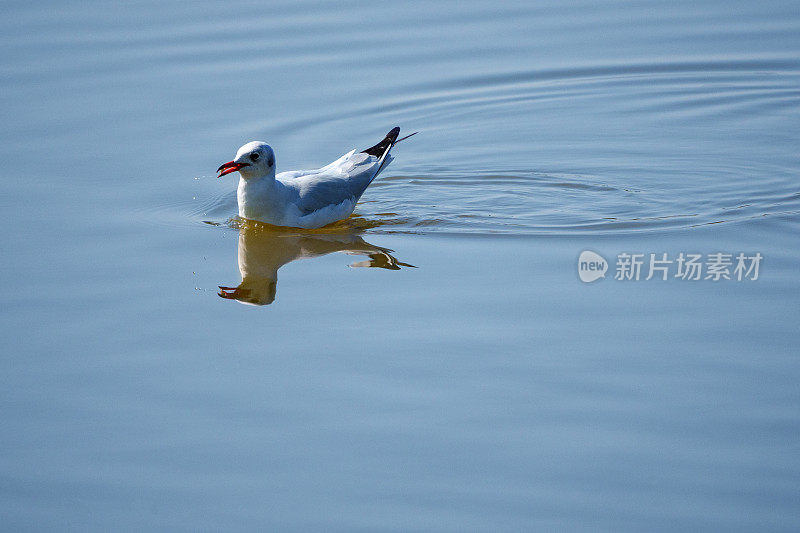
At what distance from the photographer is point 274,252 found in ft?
28.2

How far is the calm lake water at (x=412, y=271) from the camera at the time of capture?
5.41 meters

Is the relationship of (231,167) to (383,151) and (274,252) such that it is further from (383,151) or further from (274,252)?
(383,151)

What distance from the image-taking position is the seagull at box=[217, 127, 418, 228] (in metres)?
8.80

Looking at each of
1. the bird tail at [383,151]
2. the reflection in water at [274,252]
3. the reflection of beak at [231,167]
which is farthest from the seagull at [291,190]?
the bird tail at [383,151]

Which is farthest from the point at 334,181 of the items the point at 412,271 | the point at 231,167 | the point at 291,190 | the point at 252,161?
the point at 412,271

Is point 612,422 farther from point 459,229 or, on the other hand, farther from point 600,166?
point 600,166

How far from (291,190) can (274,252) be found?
0.61m

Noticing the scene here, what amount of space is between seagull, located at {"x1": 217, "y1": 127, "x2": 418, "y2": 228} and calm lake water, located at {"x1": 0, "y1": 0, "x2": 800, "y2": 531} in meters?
0.20

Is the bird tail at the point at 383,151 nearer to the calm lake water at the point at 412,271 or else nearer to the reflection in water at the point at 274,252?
the calm lake water at the point at 412,271

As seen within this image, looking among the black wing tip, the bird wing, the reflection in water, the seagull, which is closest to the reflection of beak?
the seagull

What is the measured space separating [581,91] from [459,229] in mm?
3704

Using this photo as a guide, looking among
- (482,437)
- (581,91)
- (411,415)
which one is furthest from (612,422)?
(581,91)

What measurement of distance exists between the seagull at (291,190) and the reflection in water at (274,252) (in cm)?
12

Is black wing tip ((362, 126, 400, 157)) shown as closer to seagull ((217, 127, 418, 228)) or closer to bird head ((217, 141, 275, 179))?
seagull ((217, 127, 418, 228))
